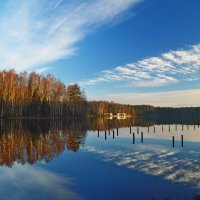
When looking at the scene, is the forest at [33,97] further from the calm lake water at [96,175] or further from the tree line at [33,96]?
the calm lake water at [96,175]

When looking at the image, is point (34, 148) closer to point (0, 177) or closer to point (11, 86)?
point (0, 177)

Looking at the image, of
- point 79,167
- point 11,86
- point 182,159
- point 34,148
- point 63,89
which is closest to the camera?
point 79,167

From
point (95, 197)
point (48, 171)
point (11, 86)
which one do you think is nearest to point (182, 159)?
point (48, 171)

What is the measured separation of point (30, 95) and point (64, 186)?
112 m

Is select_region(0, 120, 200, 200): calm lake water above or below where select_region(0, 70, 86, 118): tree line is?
below

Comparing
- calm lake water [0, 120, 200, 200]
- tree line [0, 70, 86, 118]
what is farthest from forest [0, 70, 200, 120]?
calm lake water [0, 120, 200, 200]

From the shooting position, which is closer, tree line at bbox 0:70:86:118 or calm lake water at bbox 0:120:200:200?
calm lake water at bbox 0:120:200:200

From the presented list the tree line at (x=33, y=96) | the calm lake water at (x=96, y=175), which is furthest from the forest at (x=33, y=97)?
the calm lake water at (x=96, y=175)

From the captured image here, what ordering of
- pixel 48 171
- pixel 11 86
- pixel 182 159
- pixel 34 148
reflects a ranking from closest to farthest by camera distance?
pixel 48 171 → pixel 182 159 → pixel 34 148 → pixel 11 86

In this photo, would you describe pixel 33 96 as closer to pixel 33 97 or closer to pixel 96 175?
pixel 33 97

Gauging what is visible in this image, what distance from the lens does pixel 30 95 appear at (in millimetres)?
131250

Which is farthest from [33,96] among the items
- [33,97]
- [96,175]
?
[96,175]

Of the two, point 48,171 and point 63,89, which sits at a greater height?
point 63,89

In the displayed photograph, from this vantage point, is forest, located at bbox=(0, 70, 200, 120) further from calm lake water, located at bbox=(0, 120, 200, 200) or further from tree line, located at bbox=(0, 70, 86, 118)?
calm lake water, located at bbox=(0, 120, 200, 200)
